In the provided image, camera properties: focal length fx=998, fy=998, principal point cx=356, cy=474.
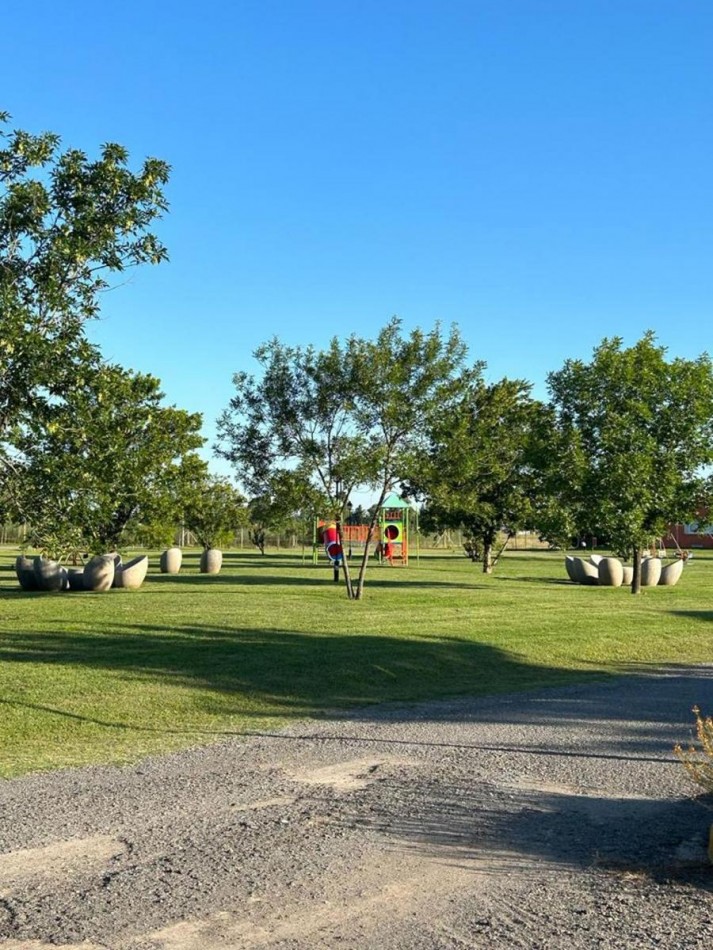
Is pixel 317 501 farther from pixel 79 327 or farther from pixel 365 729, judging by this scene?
pixel 365 729

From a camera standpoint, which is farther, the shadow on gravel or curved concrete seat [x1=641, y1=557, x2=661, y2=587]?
curved concrete seat [x1=641, y1=557, x2=661, y2=587]

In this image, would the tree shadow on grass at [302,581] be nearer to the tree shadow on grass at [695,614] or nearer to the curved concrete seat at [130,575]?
the curved concrete seat at [130,575]

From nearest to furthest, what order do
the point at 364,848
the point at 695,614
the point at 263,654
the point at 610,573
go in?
the point at 364,848
the point at 263,654
the point at 695,614
the point at 610,573

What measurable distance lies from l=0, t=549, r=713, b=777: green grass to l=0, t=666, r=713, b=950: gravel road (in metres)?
1.28

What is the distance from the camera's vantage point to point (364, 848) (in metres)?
5.18

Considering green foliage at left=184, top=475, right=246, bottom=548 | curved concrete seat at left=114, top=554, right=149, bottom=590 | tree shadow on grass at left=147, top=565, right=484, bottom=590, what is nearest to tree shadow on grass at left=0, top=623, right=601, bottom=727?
curved concrete seat at left=114, top=554, right=149, bottom=590

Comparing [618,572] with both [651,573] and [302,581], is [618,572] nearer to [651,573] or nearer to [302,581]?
[651,573]

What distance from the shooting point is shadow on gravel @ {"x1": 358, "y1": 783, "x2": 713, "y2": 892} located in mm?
5027

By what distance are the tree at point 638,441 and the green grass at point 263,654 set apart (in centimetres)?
288

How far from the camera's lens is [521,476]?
1415 inches

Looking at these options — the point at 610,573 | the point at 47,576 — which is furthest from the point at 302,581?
the point at 610,573

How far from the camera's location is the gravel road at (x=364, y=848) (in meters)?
4.16

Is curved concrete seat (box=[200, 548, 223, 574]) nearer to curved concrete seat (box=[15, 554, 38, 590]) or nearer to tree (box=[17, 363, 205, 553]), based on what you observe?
curved concrete seat (box=[15, 554, 38, 590])

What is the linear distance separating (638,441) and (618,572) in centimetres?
849
